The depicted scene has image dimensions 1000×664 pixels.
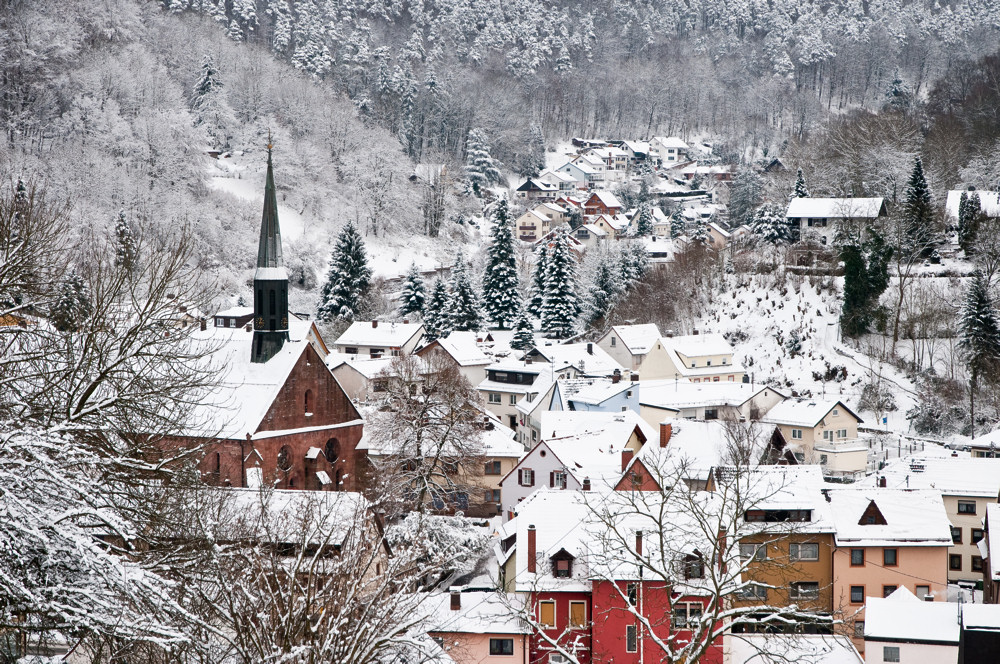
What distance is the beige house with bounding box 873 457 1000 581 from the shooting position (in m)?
36.2

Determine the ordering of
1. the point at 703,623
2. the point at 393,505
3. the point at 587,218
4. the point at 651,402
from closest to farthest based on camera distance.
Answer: the point at 703,623, the point at 393,505, the point at 651,402, the point at 587,218

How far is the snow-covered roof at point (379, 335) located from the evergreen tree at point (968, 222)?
29.3 m

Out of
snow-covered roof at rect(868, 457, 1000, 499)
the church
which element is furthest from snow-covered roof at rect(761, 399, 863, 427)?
the church

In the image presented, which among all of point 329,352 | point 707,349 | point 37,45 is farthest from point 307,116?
point 707,349

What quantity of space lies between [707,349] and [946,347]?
36.6ft

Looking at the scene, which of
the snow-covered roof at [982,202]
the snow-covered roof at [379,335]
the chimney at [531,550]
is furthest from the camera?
the snow-covered roof at [379,335]

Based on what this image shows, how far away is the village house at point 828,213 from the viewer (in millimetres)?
65938

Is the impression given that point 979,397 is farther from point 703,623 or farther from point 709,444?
point 703,623

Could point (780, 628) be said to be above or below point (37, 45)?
below

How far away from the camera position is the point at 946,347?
182 ft

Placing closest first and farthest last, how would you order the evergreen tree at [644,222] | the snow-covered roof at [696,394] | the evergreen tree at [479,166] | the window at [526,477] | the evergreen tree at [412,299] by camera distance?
the window at [526,477] → the snow-covered roof at [696,394] → the evergreen tree at [412,299] → the evergreen tree at [644,222] → the evergreen tree at [479,166]

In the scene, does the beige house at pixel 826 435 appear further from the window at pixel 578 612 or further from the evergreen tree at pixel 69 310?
the evergreen tree at pixel 69 310

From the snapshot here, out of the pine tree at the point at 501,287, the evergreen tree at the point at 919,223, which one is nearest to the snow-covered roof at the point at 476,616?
the evergreen tree at the point at 919,223

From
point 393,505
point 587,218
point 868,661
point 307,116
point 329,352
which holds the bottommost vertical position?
point 868,661
